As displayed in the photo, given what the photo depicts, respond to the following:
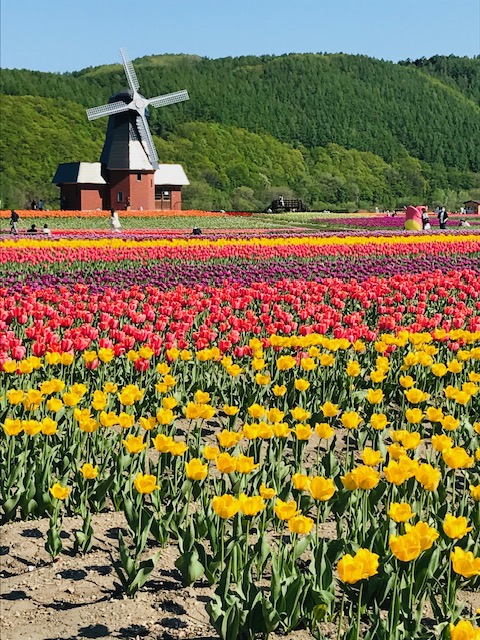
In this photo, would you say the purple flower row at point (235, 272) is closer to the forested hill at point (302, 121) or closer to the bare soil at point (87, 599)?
the bare soil at point (87, 599)

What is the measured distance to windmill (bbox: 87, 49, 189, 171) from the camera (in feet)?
197

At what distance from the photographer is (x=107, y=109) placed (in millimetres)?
58938

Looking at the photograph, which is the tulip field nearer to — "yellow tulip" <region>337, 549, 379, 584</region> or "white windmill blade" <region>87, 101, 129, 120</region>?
"yellow tulip" <region>337, 549, 379, 584</region>

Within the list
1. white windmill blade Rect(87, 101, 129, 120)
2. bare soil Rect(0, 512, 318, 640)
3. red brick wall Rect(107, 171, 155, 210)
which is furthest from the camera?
red brick wall Rect(107, 171, 155, 210)

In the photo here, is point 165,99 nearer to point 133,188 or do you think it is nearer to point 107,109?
point 107,109

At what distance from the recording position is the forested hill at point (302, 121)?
11175cm

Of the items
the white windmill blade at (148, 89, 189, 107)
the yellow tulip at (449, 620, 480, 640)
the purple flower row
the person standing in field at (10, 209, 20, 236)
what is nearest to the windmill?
the white windmill blade at (148, 89, 189, 107)

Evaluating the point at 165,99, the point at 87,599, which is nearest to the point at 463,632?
the point at 87,599

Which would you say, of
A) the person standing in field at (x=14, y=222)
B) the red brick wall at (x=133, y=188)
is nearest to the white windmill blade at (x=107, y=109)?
the red brick wall at (x=133, y=188)

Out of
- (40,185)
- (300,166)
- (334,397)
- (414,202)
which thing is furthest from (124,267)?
(300,166)

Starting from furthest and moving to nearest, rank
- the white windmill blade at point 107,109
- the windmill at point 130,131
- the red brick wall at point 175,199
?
the red brick wall at point 175,199 < the windmill at point 130,131 < the white windmill blade at point 107,109

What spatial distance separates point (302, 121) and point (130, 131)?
338 feet

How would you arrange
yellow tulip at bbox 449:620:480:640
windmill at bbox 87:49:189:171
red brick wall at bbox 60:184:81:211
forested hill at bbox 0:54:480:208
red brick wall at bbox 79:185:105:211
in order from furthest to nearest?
forested hill at bbox 0:54:480:208, red brick wall at bbox 60:184:81:211, red brick wall at bbox 79:185:105:211, windmill at bbox 87:49:189:171, yellow tulip at bbox 449:620:480:640

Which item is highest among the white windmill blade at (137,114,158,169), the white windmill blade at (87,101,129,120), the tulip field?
the white windmill blade at (87,101,129,120)
